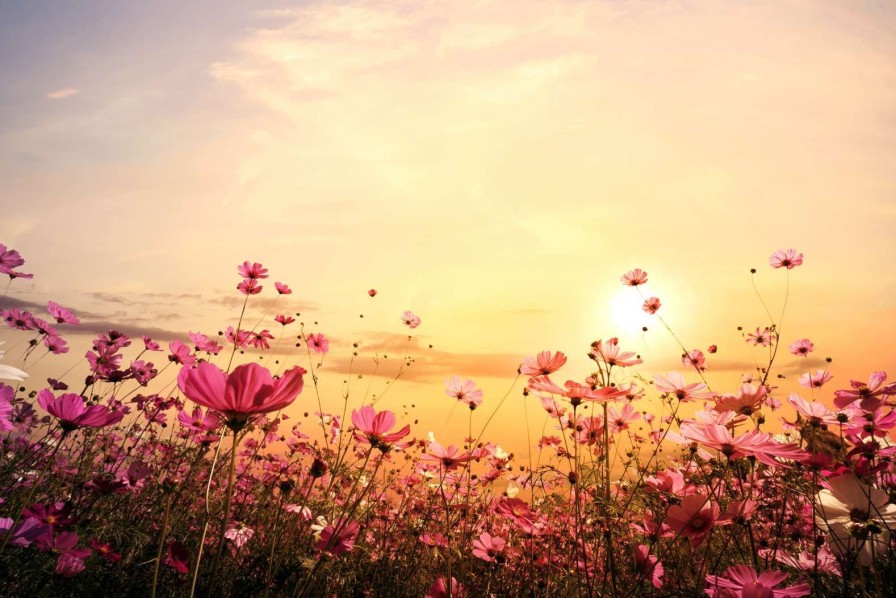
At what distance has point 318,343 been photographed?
11.7ft

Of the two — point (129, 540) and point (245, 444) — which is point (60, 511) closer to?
point (129, 540)

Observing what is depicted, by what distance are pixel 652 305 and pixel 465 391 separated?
2.23 m

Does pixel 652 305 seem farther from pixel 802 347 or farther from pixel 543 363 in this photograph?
pixel 543 363

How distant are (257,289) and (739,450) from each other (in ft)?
10.2

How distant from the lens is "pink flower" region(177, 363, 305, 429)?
0.83 metres

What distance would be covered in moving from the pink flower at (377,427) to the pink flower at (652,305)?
131 inches

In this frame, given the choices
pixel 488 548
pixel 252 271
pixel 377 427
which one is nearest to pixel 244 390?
pixel 377 427

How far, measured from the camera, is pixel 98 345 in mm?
2943

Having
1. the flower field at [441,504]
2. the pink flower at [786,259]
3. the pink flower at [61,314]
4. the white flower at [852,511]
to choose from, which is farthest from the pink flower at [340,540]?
the pink flower at [786,259]

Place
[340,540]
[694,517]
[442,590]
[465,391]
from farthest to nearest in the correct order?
[465,391]
[442,590]
[340,540]
[694,517]

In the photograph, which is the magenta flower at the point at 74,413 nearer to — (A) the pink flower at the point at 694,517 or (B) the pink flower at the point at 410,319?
(A) the pink flower at the point at 694,517

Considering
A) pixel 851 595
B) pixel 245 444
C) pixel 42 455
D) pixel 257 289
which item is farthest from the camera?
pixel 245 444

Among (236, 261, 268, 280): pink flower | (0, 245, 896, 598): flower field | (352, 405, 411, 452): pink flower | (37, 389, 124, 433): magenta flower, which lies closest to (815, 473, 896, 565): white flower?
(0, 245, 896, 598): flower field

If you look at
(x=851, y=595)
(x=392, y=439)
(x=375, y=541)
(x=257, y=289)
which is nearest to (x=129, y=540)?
(x=375, y=541)
